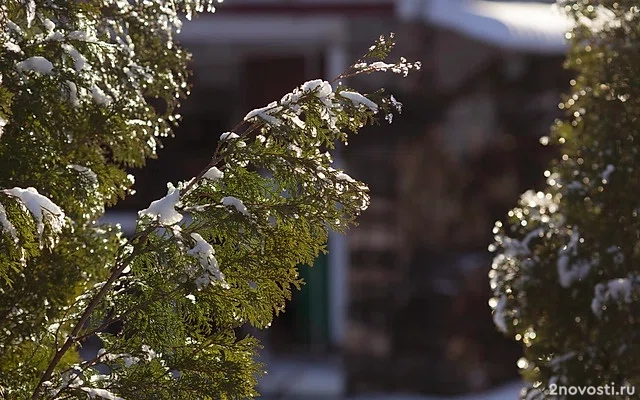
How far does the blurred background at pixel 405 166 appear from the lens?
15.4 metres

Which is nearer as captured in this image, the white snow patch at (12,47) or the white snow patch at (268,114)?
the white snow patch at (268,114)

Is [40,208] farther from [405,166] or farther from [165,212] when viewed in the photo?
[405,166]

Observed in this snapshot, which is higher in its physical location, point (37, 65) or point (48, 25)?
point (48, 25)

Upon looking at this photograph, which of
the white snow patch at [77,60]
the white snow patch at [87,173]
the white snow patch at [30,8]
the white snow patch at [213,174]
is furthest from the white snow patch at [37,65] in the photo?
the white snow patch at [213,174]

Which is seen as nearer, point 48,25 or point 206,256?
point 206,256

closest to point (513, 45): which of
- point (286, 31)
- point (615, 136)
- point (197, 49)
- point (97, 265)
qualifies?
point (286, 31)

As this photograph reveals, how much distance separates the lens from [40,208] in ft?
14.2

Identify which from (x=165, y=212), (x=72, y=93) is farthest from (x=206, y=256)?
(x=72, y=93)

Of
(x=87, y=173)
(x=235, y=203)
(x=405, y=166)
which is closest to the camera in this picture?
(x=235, y=203)

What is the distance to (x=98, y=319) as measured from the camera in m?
4.84

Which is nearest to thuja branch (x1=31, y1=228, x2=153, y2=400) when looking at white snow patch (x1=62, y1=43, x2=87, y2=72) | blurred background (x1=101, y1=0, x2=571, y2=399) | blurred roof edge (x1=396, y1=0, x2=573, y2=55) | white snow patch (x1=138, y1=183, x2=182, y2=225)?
white snow patch (x1=138, y1=183, x2=182, y2=225)

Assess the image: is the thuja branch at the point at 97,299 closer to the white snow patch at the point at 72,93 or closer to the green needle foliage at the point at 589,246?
the white snow patch at the point at 72,93

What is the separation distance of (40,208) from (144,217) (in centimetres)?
42

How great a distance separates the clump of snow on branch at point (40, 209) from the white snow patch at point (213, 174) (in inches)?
23.8
